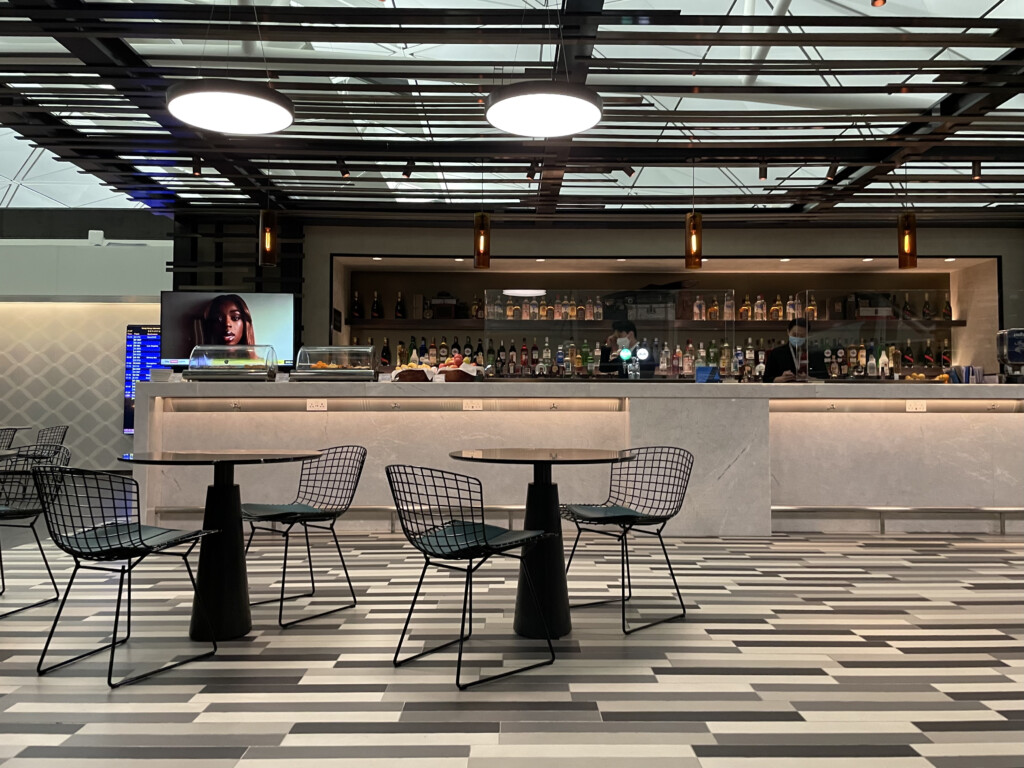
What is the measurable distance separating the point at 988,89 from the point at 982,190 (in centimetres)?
312

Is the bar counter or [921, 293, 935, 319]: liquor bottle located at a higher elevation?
[921, 293, 935, 319]: liquor bottle

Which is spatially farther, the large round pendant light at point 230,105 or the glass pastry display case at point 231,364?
the glass pastry display case at point 231,364

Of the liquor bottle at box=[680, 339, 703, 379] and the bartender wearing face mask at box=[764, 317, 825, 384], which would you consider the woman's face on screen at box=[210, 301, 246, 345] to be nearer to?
the liquor bottle at box=[680, 339, 703, 379]

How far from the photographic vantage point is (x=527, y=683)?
314cm

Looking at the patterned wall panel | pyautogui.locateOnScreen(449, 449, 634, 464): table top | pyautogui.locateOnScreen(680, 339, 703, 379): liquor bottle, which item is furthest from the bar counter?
the patterned wall panel

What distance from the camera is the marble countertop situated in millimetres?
6598

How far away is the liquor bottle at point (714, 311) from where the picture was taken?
7020 millimetres

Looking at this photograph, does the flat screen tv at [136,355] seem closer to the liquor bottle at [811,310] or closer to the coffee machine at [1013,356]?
the liquor bottle at [811,310]

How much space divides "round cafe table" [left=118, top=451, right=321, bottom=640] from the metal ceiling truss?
2746mm

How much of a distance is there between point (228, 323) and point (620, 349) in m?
4.88

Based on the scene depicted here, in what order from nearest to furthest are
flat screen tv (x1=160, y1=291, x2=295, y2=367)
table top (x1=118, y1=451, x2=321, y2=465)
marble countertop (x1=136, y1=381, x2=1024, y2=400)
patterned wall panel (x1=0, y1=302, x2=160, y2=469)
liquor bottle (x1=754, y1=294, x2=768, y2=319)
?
table top (x1=118, y1=451, x2=321, y2=465), marble countertop (x1=136, y1=381, x2=1024, y2=400), flat screen tv (x1=160, y1=291, x2=295, y2=367), liquor bottle (x1=754, y1=294, x2=768, y2=319), patterned wall panel (x1=0, y1=302, x2=160, y2=469)

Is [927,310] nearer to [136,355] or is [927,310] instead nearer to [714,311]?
[714,311]

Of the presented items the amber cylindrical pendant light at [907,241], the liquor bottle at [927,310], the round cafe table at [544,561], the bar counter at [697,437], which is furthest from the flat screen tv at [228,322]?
the liquor bottle at [927,310]

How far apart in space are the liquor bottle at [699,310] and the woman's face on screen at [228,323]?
5232mm
